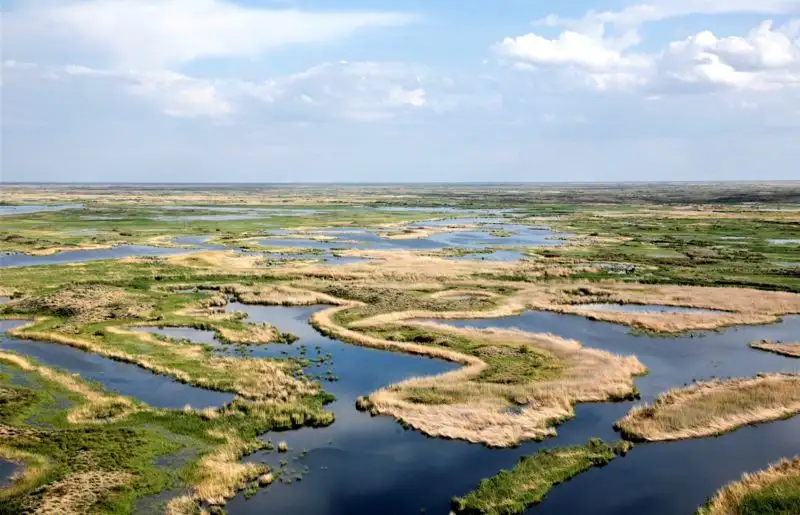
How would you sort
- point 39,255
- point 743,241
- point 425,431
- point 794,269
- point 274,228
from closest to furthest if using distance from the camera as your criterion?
point 425,431
point 794,269
point 39,255
point 743,241
point 274,228

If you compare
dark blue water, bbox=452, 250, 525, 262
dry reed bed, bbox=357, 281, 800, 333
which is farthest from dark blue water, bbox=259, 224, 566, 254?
dry reed bed, bbox=357, 281, 800, 333

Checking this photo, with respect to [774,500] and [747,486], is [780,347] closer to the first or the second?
[747,486]

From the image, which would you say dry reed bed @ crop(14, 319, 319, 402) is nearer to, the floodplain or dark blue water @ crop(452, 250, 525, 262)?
the floodplain

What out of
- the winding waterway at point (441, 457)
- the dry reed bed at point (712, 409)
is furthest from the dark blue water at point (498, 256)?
the dry reed bed at point (712, 409)

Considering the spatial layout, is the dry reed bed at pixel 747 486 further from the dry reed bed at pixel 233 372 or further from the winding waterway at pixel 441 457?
the dry reed bed at pixel 233 372

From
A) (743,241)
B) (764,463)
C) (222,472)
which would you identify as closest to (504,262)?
(743,241)

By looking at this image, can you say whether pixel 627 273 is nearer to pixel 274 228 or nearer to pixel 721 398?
pixel 721 398
